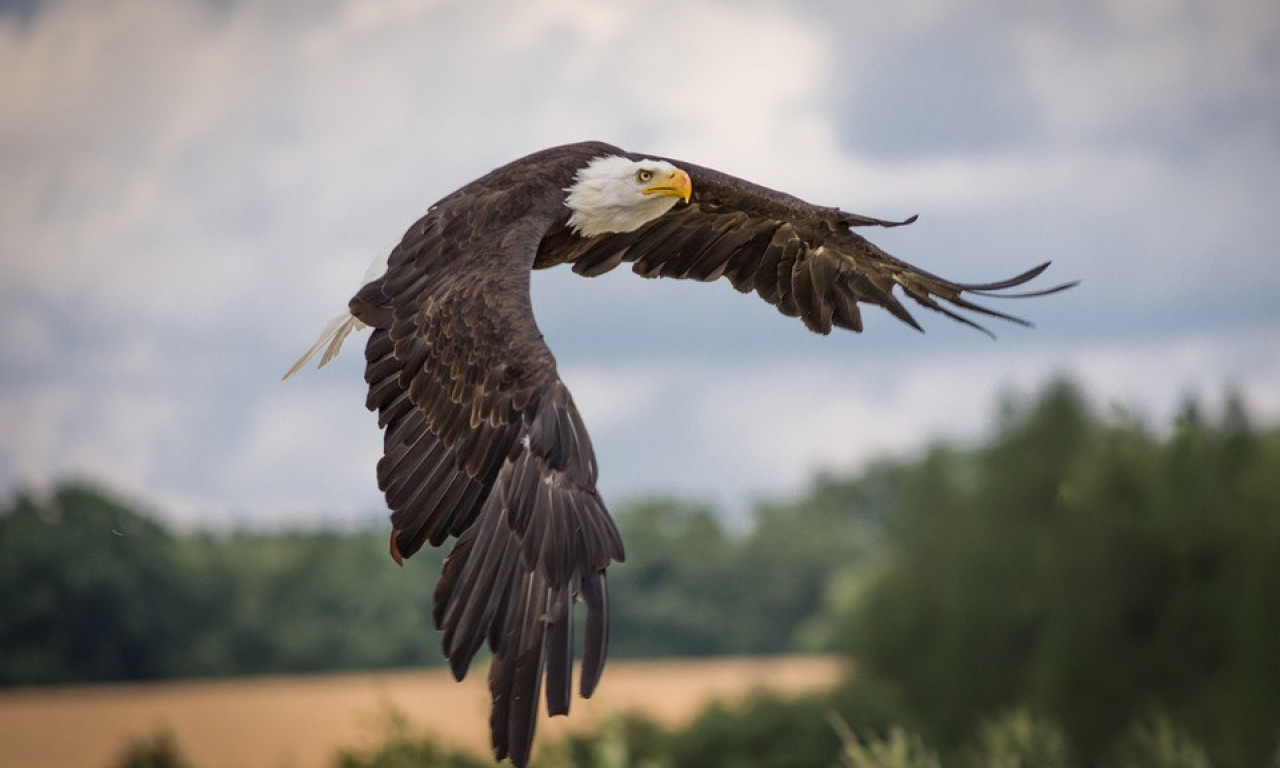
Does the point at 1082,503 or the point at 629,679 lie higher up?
the point at 1082,503

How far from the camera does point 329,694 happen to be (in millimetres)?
47281

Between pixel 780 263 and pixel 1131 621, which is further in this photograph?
pixel 1131 621

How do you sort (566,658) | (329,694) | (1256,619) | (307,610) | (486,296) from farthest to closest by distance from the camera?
(307,610)
(329,694)
(1256,619)
(486,296)
(566,658)

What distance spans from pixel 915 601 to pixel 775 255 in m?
34.4

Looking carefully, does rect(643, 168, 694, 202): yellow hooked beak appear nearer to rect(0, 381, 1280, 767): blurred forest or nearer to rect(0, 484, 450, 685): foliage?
rect(0, 381, 1280, 767): blurred forest

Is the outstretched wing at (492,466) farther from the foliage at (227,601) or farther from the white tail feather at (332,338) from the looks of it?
the foliage at (227,601)

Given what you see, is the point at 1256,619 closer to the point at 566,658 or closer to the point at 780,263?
the point at 780,263

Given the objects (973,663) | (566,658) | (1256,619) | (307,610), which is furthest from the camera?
(307,610)

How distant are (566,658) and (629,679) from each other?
48.3 meters

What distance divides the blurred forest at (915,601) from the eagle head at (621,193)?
236 cm

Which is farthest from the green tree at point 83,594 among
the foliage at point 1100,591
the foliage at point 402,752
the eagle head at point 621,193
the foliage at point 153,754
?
the eagle head at point 621,193

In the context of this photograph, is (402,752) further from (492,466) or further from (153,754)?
(153,754)

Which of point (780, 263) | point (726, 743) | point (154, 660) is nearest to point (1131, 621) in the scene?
point (726, 743)

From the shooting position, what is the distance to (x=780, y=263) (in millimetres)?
9742
